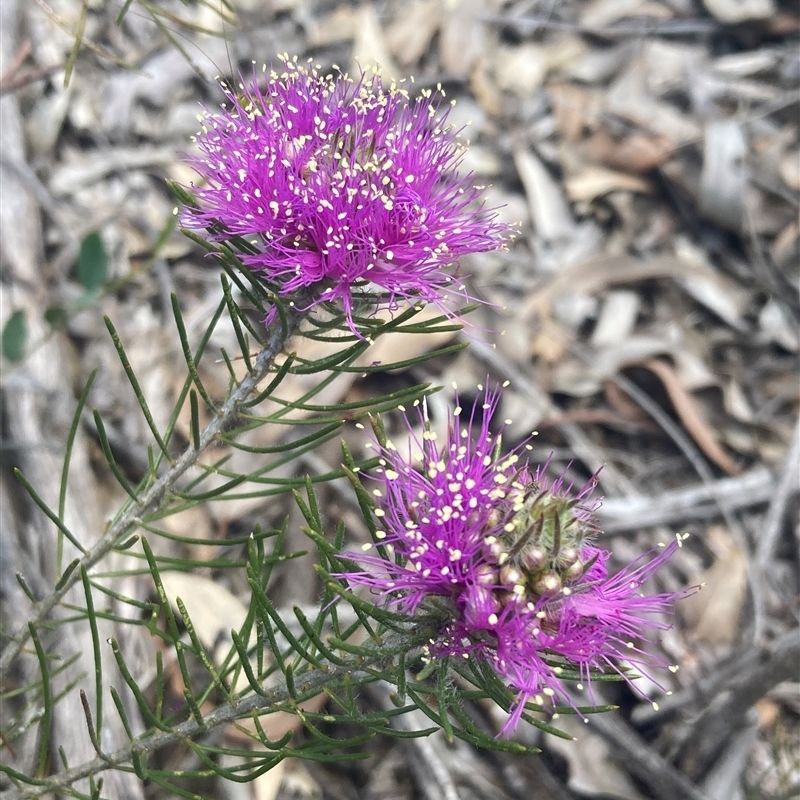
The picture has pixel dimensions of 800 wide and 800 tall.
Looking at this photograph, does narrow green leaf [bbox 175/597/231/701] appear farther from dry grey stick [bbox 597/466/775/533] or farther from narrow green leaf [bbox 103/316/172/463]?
dry grey stick [bbox 597/466/775/533]

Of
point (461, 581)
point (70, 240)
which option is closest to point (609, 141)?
point (70, 240)

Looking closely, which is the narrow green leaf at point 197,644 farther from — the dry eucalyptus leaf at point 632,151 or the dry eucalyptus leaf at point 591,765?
the dry eucalyptus leaf at point 632,151

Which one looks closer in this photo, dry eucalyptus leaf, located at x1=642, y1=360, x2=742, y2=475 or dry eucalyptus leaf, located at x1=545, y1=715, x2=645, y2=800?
dry eucalyptus leaf, located at x1=545, y1=715, x2=645, y2=800

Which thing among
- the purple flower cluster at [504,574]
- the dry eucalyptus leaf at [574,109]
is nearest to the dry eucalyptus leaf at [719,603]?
the purple flower cluster at [504,574]

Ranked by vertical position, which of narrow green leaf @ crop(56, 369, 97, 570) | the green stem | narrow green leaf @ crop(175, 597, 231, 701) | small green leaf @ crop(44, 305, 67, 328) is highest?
small green leaf @ crop(44, 305, 67, 328)

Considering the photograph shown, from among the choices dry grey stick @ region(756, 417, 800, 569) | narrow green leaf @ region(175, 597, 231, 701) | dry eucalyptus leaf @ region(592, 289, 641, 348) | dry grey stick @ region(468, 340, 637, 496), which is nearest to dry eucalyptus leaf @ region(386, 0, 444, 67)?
dry eucalyptus leaf @ region(592, 289, 641, 348)

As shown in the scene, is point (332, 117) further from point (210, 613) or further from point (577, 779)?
point (577, 779)

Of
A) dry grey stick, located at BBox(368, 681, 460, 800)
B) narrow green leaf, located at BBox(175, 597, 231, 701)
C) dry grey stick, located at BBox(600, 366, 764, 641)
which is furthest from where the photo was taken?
dry grey stick, located at BBox(600, 366, 764, 641)
